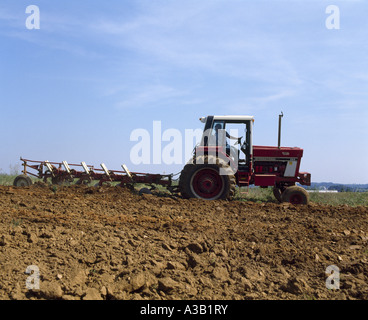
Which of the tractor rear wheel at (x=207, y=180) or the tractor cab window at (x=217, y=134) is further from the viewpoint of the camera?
the tractor cab window at (x=217, y=134)

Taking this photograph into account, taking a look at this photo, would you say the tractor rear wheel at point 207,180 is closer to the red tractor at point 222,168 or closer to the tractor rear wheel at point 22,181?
the red tractor at point 222,168

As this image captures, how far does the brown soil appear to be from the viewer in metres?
4.24

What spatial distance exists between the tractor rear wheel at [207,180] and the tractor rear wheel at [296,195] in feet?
5.77

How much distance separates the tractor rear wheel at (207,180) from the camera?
35.0ft

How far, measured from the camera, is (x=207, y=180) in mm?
10844

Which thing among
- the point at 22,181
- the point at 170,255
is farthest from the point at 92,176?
the point at 170,255

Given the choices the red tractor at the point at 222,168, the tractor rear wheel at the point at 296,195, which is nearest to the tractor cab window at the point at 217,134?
the red tractor at the point at 222,168

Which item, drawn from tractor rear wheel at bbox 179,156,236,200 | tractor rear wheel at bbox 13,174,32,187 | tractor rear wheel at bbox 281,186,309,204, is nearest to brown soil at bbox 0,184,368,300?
tractor rear wheel at bbox 179,156,236,200

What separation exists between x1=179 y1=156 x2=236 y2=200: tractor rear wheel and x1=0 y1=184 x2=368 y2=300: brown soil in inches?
99.8

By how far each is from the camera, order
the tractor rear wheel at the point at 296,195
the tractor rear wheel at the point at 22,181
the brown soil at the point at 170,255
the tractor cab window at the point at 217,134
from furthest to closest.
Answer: the tractor rear wheel at the point at 22,181 < the tractor rear wheel at the point at 296,195 < the tractor cab window at the point at 217,134 < the brown soil at the point at 170,255

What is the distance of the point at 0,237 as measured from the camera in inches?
203

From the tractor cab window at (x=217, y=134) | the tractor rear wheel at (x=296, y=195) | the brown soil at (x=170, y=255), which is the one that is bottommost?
the brown soil at (x=170, y=255)

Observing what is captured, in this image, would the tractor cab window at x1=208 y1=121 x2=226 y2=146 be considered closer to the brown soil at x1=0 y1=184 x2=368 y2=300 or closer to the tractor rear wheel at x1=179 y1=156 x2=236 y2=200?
the tractor rear wheel at x1=179 y1=156 x2=236 y2=200
